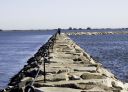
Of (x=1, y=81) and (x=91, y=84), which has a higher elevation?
(x=91, y=84)

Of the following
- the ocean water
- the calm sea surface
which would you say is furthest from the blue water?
the ocean water

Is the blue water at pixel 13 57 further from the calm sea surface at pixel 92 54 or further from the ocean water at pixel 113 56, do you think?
the ocean water at pixel 113 56

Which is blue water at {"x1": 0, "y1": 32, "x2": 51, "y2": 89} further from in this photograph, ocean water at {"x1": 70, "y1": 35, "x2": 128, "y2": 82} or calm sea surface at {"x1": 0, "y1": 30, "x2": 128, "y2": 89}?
ocean water at {"x1": 70, "y1": 35, "x2": 128, "y2": 82}

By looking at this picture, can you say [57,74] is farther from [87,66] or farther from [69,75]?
[87,66]

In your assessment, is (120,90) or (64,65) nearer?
(120,90)

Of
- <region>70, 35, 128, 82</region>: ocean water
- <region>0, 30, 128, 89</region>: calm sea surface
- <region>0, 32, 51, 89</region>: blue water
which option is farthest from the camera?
<region>70, 35, 128, 82</region>: ocean water

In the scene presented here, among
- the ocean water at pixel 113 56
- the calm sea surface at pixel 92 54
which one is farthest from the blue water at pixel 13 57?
the ocean water at pixel 113 56

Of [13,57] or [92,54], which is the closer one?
[13,57]

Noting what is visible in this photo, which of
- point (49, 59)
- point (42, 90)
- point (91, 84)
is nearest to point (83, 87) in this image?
point (91, 84)

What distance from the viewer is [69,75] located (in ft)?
33.9

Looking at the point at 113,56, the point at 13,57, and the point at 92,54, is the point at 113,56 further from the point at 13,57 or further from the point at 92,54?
the point at 13,57

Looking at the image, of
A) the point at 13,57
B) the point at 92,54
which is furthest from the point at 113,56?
the point at 13,57

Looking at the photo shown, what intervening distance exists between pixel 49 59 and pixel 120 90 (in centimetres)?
546

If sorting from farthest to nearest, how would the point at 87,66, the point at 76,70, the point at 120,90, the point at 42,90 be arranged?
the point at 87,66 → the point at 76,70 → the point at 120,90 → the point at 42,90
